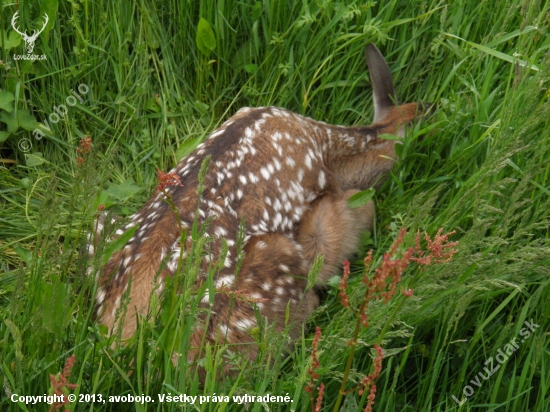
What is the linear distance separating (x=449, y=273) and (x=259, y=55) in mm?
2547

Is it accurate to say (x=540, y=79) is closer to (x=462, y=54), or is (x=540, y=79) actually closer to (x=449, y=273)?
(x=462, y=54)

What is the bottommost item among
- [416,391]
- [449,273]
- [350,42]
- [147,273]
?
[416,391]

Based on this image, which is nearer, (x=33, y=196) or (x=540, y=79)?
(x=540, y=79)

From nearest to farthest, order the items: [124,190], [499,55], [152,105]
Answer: [499,55] → [124,190] → [152,105]

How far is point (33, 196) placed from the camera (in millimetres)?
4348

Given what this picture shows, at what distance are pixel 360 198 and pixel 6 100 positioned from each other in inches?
81.9

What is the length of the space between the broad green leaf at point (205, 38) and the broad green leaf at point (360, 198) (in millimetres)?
1253

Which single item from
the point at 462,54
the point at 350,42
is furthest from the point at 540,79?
the point at 350,42

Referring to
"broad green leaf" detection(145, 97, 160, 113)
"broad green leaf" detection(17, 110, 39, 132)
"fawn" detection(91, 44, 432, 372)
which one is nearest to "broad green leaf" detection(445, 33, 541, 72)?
"fawn" detection(91, 44, 432, 372)

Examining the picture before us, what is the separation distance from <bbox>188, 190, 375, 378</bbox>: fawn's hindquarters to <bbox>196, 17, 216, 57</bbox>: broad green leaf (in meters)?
1.15
